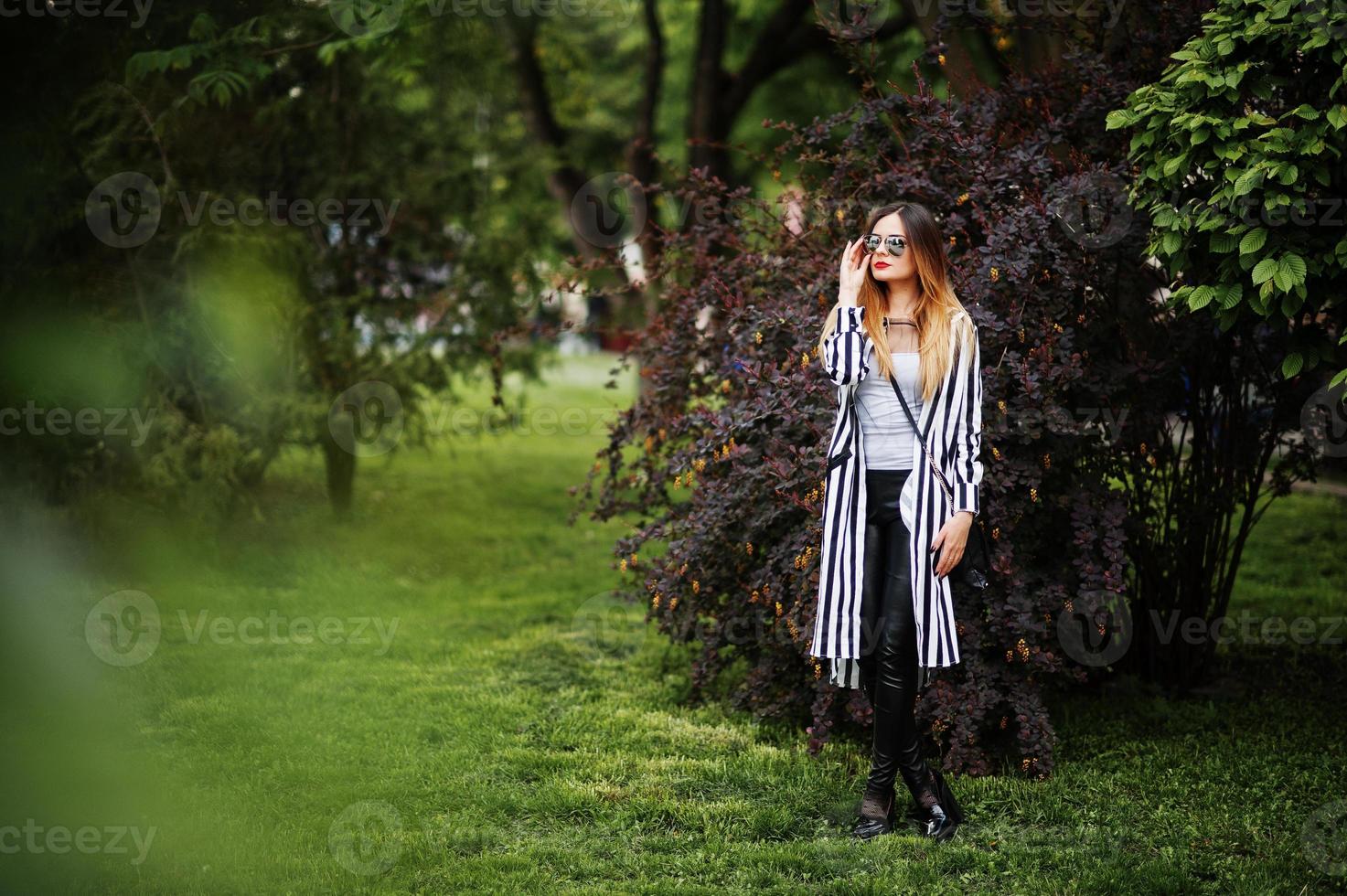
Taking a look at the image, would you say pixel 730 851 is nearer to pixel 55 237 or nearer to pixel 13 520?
pixel 13 520

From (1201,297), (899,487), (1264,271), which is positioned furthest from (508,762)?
(1264,271)

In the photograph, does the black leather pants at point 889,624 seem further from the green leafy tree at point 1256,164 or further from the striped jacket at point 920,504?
the green leafy tree at point 1256,164

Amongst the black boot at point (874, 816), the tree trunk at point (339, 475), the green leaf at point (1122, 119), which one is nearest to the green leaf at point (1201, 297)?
the green leaf at point (1122, 119)

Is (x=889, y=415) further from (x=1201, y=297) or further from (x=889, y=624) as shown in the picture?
(x=1201, y=297)

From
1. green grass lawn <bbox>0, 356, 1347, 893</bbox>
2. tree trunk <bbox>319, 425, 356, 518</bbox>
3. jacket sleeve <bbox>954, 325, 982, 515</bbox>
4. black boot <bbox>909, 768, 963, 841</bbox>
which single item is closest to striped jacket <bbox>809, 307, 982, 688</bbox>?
jacket sleeve <bbox>954, 325, 982, 515</bbox>

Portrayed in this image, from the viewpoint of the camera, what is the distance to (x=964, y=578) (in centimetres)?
435

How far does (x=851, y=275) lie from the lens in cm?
397

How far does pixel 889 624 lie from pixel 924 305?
3.61 ft

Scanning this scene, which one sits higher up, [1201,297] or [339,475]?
[1201,297]

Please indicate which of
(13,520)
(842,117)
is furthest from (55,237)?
(842,117)

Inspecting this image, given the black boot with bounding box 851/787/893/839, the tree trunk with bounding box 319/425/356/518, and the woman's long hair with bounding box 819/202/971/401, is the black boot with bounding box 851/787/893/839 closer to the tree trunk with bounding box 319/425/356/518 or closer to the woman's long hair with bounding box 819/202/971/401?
the woman's long hair with bounding box 819/202/971/401

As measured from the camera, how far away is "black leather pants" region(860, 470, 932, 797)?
4051 millimetres

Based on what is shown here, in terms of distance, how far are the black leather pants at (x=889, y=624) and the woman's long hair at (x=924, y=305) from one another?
37 cm

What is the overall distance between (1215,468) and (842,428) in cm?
250
